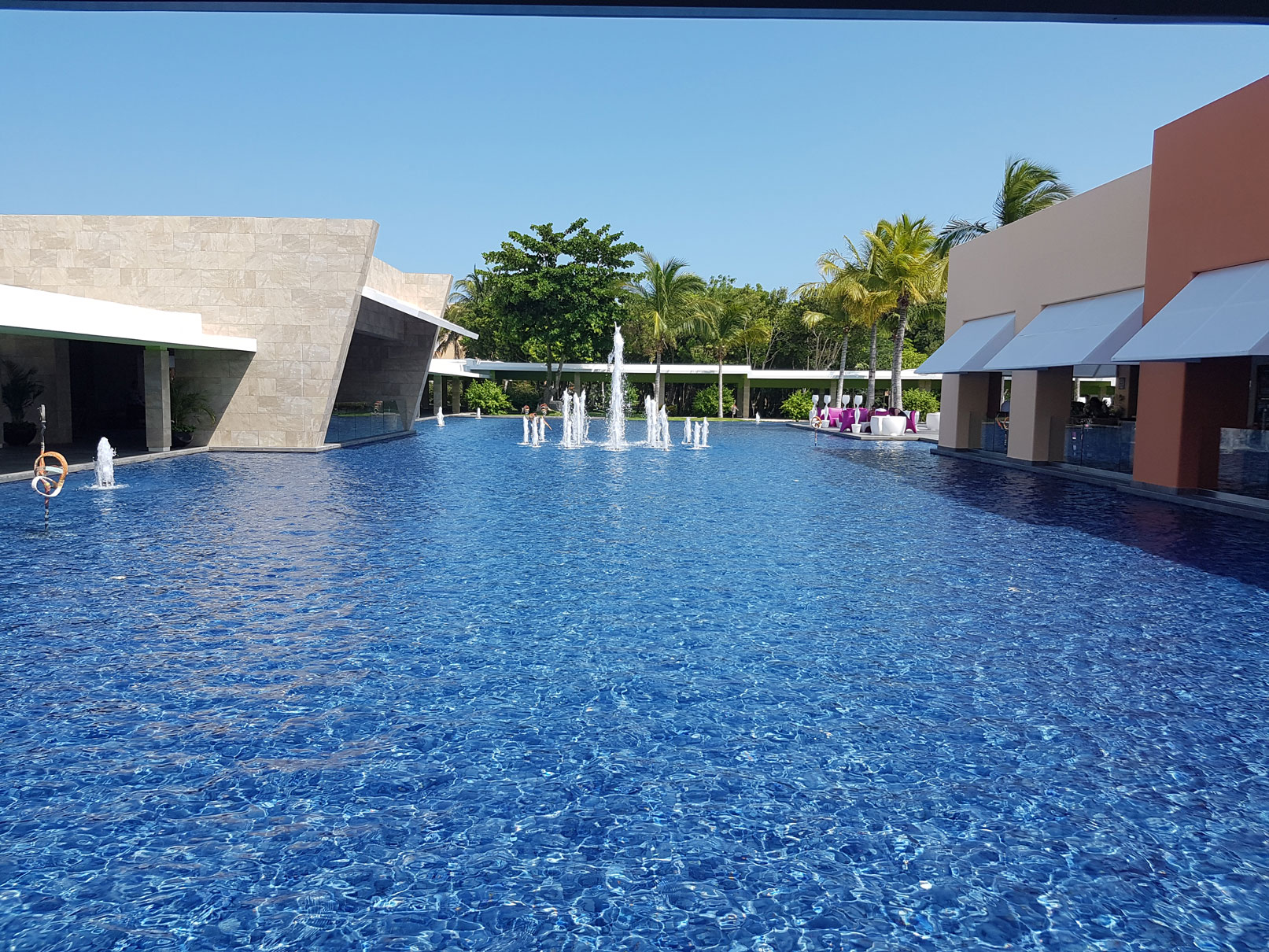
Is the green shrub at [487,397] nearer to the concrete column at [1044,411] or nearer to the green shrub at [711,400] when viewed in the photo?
the green shrub at [711,400]

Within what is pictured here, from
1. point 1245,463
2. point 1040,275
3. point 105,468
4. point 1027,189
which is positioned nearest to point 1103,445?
point 1245,463

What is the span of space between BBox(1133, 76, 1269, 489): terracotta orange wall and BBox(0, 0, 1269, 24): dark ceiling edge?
13.7m

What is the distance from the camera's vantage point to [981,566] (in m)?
9.84

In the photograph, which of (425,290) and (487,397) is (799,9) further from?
(487,397)

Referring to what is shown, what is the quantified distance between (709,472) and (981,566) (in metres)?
10.8

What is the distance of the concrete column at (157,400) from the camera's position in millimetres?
21812

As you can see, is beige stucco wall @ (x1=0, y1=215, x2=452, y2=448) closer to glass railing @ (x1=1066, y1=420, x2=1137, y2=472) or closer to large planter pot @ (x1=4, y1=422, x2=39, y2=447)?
large planter pot @ (x1=4, y1=422, x2=39, y2=447)

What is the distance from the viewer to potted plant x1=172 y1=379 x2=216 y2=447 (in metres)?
24.1

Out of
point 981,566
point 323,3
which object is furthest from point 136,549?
point 981,566

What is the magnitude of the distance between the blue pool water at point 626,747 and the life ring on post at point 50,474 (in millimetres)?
2099

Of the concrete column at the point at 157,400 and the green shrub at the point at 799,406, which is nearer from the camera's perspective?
the concrete column at the point at 157,400

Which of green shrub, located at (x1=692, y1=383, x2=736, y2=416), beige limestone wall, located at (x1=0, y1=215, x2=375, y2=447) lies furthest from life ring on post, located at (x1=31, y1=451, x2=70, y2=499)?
green shrub, located at (x1=692, y1=383, x2=736, y2=416)

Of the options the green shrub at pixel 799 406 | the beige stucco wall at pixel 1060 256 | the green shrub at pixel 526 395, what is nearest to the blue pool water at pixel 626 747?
the beige stucco wall at pixel 1060 256

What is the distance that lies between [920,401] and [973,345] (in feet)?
88.2
